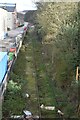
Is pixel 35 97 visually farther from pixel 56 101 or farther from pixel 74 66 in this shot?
pixel 74 66

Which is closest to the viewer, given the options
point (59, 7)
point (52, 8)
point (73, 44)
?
point (73, 44)

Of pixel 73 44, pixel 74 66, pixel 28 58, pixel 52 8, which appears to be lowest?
pixel 28 58

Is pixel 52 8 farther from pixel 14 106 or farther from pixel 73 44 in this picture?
pixel 14 106

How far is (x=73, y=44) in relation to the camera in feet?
26.3

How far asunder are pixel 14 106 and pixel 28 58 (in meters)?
7.46

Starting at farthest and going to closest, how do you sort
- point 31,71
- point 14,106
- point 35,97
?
point 31,71 → point 35,97 → point 14,106

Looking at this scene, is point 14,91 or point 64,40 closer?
point 14,91

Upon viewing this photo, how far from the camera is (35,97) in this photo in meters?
7.53

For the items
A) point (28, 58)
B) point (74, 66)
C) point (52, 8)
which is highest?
point (52, 8)

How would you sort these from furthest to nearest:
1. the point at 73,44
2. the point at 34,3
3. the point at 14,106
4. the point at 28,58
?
the point at 34,3 → the point at 28,58 → the point at 73,44 → the point at 14,106

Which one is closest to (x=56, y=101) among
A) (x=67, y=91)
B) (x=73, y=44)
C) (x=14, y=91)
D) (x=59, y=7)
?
(x=67, y=91)

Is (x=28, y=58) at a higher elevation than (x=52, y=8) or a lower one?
lower

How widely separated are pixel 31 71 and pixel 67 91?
3723mm

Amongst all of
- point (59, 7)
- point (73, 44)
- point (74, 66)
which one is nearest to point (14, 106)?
point (74, 66)
